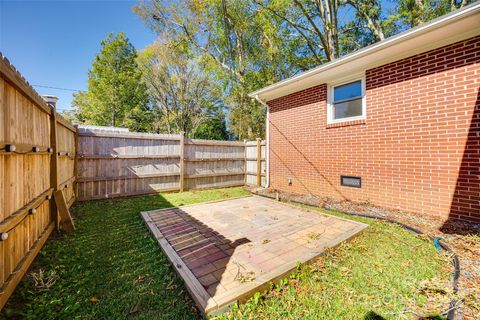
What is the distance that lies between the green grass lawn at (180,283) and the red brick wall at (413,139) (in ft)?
5.13

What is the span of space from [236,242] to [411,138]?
4171 millimetres

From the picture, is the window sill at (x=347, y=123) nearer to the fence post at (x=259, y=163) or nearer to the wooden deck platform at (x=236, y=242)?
the wooden deck platform at (x=236, y=242)

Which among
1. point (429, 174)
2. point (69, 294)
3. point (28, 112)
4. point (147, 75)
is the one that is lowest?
point (69, 294)

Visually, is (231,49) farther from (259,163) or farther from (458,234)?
(458,234)

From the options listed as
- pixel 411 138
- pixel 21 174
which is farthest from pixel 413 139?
pixel 21 174

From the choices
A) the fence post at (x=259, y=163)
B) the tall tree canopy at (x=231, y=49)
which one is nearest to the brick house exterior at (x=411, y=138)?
the fence post at (x=259, y=163)

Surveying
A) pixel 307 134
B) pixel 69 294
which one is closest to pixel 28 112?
pixel 69 294

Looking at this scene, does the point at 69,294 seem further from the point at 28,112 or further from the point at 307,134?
the point at 307,134

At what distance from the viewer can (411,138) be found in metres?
4.25

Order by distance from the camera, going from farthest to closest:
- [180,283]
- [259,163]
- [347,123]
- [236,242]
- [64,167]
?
1. [259,163]
2. [347,123]
3. [64,167]
4. [236,242]
5. [180,283]

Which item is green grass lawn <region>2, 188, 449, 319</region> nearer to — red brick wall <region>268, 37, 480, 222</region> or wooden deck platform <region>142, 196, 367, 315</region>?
wooden deck platform <region>142, 196, 367, 315</region>

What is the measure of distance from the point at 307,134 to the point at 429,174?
3.01m

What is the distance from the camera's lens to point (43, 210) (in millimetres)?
2992

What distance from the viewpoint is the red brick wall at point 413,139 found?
11.8 feet
